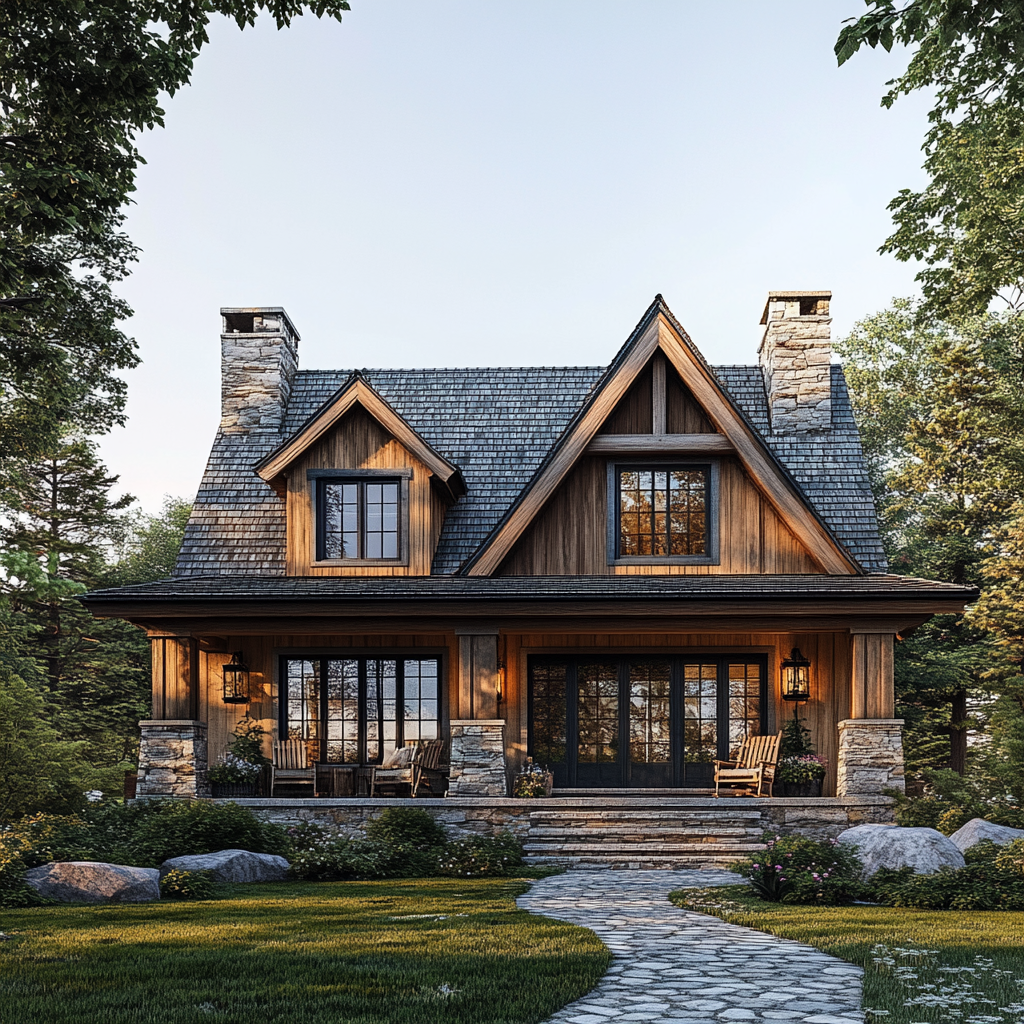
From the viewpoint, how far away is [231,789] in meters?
15.4

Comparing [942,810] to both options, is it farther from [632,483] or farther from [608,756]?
[632,483]

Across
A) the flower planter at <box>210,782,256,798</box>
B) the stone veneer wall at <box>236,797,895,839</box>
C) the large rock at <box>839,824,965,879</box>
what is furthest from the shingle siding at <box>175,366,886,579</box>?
the large rock at <box>839,824,965,879</box>

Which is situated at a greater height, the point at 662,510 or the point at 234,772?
the point at 662,510

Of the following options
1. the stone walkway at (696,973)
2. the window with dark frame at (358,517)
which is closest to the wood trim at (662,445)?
the window with dark frame at (358,517)

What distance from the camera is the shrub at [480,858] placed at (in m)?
12.2

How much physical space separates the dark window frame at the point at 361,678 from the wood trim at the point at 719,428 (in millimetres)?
1789

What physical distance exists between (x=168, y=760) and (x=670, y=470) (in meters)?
8.26

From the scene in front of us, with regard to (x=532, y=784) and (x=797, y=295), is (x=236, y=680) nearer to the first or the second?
(x=532, y=784)

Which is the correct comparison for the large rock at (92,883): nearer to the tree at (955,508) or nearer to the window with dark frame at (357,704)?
the window with dark frame at (357,704)

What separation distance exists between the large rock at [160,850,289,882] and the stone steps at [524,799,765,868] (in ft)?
10.6

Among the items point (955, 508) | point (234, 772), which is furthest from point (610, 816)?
point (955, 508)

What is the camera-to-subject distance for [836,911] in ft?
30.4

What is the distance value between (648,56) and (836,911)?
9721 mm

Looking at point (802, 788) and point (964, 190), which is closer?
point (802, 788)
